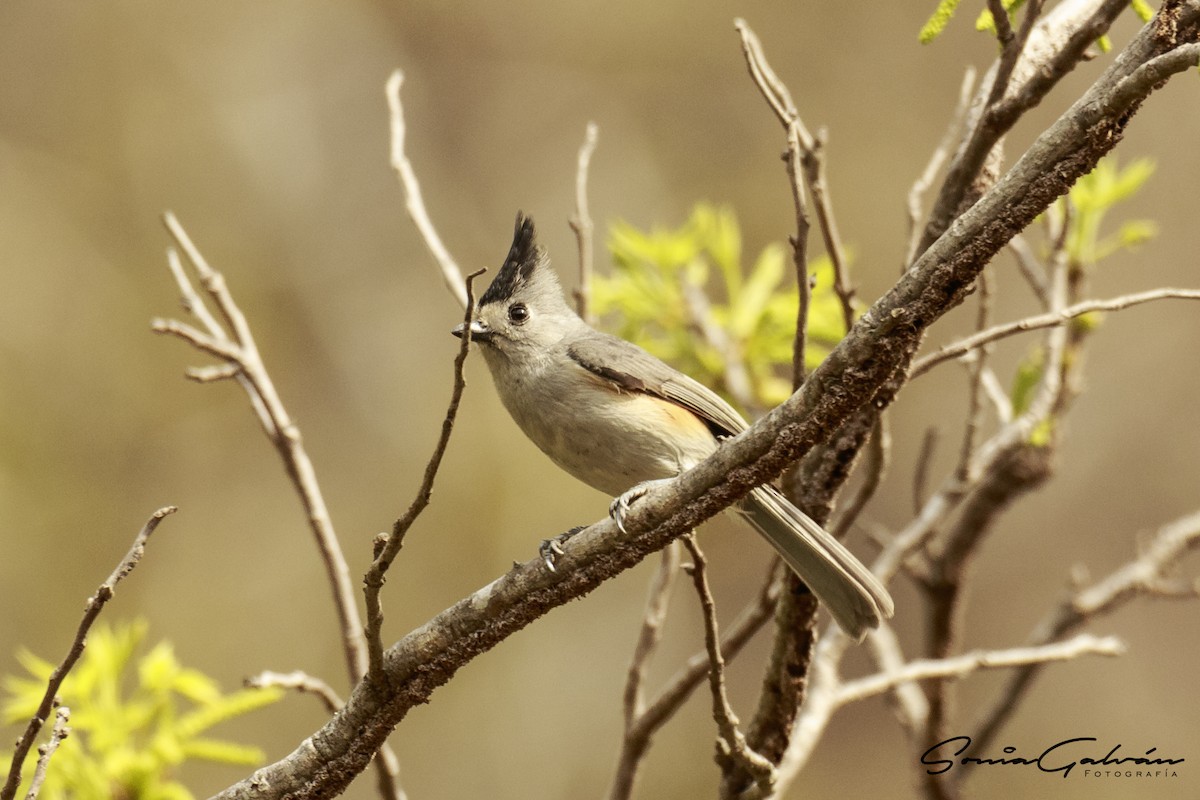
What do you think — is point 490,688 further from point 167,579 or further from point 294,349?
point 294,349

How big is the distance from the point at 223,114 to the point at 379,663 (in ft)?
28.6

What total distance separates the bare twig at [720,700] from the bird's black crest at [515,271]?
1.55 metres

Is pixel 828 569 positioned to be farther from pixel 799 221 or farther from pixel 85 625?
pixel 85 625

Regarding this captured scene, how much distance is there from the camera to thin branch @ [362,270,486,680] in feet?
5.65

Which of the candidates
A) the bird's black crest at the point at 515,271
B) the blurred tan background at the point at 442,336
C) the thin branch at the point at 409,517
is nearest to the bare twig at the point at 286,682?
the thin branch at the point at 409,517

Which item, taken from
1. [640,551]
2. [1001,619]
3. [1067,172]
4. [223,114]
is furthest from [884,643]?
[223,114]

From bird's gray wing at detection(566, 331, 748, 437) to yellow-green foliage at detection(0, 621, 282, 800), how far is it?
1.19 meters

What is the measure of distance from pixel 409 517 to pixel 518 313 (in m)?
1.83

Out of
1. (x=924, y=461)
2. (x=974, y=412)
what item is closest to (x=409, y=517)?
(x=924, y=461)

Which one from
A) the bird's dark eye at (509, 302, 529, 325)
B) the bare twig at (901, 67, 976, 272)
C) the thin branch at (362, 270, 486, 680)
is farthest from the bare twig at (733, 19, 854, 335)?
the bird's dark eye at (509, 302, 529, 325)

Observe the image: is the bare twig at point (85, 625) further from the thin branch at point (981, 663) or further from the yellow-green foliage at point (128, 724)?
the thin branch at point (981, 663)

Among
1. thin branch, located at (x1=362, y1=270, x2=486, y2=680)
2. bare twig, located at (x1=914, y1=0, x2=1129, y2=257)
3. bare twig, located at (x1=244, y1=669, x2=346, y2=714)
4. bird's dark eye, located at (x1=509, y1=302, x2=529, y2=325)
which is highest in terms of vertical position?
bird's dark eye, located at (x1=509, y1=302, x2=529, y2=325)

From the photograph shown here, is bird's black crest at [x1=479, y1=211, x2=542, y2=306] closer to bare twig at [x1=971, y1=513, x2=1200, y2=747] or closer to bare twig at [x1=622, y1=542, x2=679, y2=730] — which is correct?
bare twig at [x1=622, y1=542, x2=679, y2=730]

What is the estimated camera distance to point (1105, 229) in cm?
725
